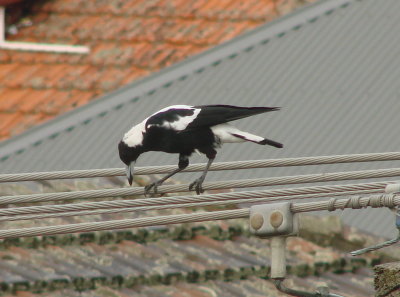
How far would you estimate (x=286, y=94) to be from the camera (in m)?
15.1

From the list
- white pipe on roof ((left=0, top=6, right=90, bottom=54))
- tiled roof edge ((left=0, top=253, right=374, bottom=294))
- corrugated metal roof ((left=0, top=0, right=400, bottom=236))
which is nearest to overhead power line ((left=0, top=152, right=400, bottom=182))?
tiled roof edge ((left=0, top=253, right=374, bottom=294))

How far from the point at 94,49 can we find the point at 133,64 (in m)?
0.72

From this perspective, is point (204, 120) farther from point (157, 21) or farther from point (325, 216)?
point (157, 21)

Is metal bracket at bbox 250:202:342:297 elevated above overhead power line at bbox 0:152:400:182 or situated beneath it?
situated beneath

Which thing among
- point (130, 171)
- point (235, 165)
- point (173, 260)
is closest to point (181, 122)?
point (130, 171)

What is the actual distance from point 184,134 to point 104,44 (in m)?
7.43

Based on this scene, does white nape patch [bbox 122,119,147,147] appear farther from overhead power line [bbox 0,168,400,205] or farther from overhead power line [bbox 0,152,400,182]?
overhead power line [bbox 0,168,400,205]

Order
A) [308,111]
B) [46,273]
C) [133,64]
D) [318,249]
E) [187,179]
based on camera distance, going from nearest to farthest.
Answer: [46,273] → [318,249] → [187,179] → [308,111] → [133,64]

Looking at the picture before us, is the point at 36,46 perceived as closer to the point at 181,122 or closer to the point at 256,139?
the point at 181,122

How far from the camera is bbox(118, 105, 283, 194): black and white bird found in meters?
9.71

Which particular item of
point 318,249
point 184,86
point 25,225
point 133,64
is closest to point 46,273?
point 25,225

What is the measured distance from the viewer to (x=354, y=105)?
49.2 feet

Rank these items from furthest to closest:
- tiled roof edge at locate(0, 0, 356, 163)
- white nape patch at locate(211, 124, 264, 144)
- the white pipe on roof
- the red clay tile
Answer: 1. the white pipe on roof
2. the red clay tile
3. tiled roof edge at locate(0, 0, 356, 163)
4. white nape patch at locate(211, 124, 264, 144)

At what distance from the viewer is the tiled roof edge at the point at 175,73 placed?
1509cm
